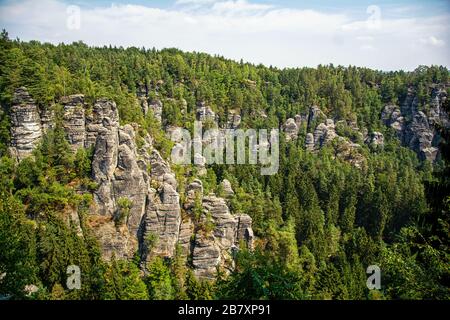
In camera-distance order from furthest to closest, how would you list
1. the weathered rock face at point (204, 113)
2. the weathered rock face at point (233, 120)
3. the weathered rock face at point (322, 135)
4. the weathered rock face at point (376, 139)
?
the weathered rock face at point (376, 139) < the weathered rock face at point (322, 135) < the weathered rock face at point (233, 120) < the weathered rock face at point (204, 113)

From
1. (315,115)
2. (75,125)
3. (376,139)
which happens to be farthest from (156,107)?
(376,139)

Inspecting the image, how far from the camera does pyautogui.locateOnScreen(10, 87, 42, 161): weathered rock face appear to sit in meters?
37.5

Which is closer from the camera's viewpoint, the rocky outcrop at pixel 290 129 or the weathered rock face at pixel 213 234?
the weathered rock face at pixel 213 234

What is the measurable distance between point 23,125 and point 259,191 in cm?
3070

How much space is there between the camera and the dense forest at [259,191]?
14.2 meters

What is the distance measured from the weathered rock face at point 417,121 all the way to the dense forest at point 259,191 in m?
1.97

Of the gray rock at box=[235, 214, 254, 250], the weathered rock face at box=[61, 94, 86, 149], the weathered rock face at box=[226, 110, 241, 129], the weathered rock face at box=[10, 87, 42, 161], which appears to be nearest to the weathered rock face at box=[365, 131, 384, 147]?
the weathered rock face at box=[226, 110, 241, 129]

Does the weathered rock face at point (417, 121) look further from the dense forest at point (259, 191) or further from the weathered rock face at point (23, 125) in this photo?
the weathered rock face at point (23, 125)

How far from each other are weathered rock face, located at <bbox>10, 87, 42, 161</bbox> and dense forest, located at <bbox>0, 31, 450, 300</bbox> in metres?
0.67

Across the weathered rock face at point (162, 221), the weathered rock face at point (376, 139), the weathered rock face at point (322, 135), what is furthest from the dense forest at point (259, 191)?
the weathered rock face at point (322, 135)

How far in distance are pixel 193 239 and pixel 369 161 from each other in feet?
144

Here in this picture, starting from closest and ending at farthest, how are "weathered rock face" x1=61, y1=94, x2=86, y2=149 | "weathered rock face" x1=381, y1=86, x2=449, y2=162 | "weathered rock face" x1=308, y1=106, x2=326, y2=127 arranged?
"weathered rock face" x1=61, y1=94, x2=86, y2=149 → "weathered rock face" x1=381, y1=86, x2=449, y2=162 → "weathered rock face" x1=308, y1=106, x2=326, y2=127

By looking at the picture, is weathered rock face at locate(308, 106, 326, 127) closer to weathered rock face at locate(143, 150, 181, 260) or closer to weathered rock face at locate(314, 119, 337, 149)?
weathered rock face at locate(314, 119, 337, 149)

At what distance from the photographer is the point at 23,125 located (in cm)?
3781
